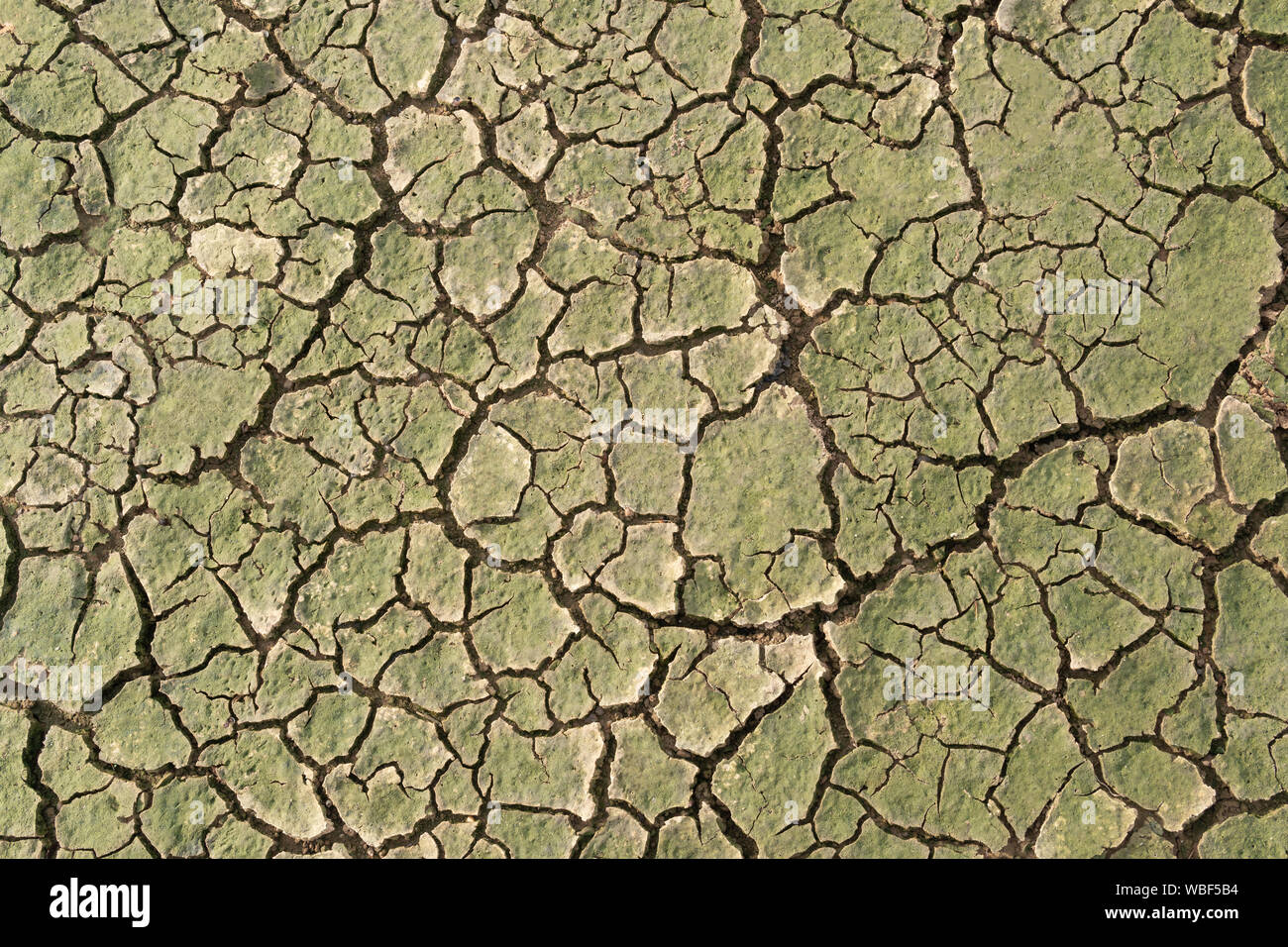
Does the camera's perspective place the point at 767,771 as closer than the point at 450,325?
Yes

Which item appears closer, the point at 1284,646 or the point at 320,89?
the point at 1284,646

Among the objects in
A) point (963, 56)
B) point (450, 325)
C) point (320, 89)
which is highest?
point (320, 89)

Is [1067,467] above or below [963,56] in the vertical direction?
below

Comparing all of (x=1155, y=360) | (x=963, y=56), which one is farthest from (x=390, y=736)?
(x=963, y=56)

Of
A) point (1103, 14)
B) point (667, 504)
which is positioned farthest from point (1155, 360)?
point (667, 504)

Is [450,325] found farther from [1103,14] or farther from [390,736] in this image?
[1103,14]

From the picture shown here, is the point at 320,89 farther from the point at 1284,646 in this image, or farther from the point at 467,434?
the point at 1284,646
